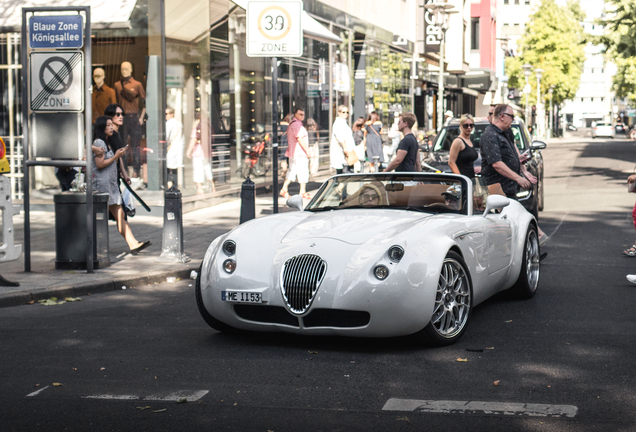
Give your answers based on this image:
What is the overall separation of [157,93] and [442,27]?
12707 millimetres

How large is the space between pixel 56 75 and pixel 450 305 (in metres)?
5.35

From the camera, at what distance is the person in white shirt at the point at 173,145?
1605 centimetres

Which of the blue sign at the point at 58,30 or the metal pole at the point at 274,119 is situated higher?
the blue sign at the point at 58,30

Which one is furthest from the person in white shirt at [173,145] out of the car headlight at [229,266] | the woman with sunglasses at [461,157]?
the car headlight at [229,266]

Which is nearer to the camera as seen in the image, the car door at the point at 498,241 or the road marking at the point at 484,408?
the road marking at the point at 484,408

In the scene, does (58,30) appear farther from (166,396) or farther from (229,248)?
(166,396)

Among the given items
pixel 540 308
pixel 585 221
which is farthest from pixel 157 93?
pixel 540 308

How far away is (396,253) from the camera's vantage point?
582 cm

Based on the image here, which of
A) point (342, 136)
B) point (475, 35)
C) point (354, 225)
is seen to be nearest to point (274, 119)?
point (354, 225)

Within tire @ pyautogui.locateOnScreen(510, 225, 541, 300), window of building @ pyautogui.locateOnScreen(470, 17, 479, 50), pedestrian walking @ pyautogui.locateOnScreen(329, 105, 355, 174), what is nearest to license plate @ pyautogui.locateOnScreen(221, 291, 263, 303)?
tire @ pyautogui.locateOnScreen(510, 225, 541, 300)

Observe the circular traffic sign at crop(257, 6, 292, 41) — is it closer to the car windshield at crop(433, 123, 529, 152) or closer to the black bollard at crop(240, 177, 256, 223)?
the black bollard at crop(240, 177, 256, 223)

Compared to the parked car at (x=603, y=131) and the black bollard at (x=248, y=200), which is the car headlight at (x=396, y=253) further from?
the parked car at (x=603, y=131)

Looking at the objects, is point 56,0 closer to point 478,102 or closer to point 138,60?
point 138,60

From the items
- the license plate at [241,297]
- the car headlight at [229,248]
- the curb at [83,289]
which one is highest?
the car headlight at [229,248]
